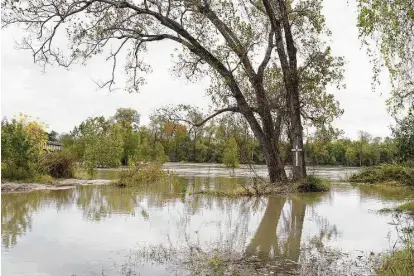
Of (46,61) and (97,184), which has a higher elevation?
(46,61)

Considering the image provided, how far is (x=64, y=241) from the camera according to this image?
27.5 feet

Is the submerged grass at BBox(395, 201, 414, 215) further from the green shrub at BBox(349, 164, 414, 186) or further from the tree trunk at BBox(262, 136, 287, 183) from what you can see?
the green shrub at BBox(349, 164, 414, 186)

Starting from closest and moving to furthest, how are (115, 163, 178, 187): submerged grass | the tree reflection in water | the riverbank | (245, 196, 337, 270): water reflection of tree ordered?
1. (245, 196, 337, 270): water reflection of tree
2. the tree reflection in water
3. the riverbank
4. (115, 163, 178, 187): submerged grass

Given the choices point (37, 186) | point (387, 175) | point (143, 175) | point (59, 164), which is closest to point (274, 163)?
point (143, 175)

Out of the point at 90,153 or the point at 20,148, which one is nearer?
the point at 20,148

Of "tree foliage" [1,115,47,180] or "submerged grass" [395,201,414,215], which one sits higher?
"tree foliage" [1,115,47,180]

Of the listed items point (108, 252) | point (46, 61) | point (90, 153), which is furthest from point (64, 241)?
point (90, 153)

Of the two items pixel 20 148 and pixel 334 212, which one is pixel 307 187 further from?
pixel 20 148

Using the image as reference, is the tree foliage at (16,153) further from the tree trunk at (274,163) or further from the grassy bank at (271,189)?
the tree trunk at (274,163)

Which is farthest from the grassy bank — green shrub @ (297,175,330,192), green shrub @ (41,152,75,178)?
green shrub @ (41,152,75,178)

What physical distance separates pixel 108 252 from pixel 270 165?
46.8 ft

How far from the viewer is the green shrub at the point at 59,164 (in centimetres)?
2275

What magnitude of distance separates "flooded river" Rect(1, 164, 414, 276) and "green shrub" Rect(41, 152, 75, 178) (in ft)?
21.2

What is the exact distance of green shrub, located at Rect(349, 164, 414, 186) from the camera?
81.8 feet
